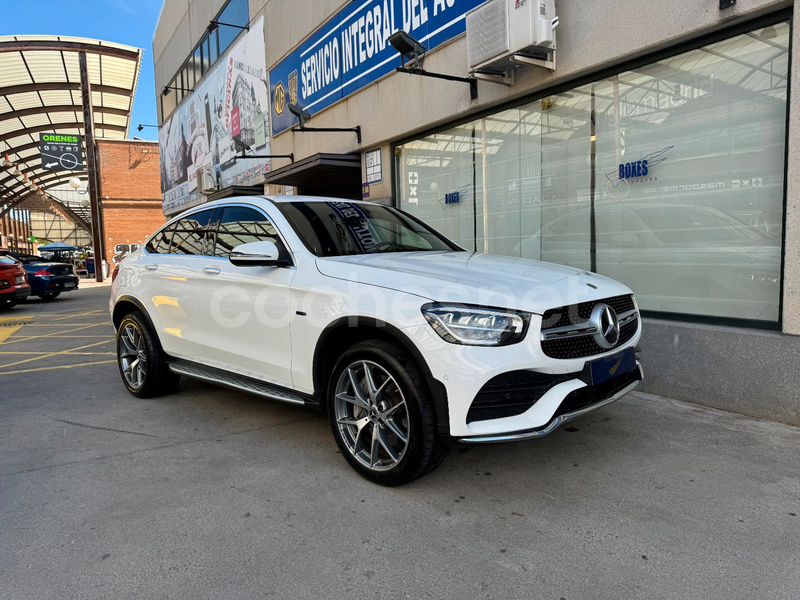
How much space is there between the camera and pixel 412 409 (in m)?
2.73

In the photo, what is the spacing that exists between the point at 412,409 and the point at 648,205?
3682 millimetres

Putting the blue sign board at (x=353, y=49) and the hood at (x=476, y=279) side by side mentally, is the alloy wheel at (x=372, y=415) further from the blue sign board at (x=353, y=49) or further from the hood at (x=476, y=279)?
the blue sign board at (x=353, y=49)

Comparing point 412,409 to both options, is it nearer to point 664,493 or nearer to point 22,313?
point 664,493

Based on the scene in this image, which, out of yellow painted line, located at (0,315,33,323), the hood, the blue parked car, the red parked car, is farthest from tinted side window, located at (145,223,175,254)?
the blue parked car

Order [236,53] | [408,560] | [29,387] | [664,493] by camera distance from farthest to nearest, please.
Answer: [236,53]
[29,387]
[664,493]
[408,560]

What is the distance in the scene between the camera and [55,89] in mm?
28250

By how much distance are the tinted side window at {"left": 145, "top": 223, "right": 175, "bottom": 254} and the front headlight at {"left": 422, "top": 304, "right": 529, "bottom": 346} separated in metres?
3.22

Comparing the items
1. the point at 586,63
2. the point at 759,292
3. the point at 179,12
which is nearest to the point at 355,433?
the point at 759,292

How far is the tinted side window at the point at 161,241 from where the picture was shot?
4.91m

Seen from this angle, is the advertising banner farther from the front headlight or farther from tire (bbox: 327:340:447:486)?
the front headlight

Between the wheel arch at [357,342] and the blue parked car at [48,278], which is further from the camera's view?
the blue parked car at [48,278]

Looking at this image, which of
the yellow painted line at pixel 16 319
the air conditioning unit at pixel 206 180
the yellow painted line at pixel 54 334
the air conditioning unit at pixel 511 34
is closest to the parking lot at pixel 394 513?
the air conditioning unit at pixel 511 34

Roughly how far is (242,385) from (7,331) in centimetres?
873

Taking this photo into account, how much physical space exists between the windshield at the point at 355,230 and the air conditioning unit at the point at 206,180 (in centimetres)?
1363
